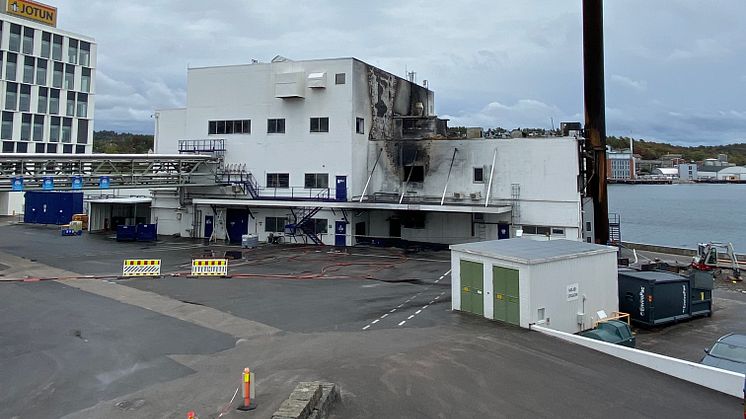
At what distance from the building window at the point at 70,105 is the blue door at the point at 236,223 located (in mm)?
48008

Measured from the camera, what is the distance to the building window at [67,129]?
243 ft

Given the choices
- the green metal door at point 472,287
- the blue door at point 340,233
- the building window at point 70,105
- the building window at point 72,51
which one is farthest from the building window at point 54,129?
the green metal door at point 472,287

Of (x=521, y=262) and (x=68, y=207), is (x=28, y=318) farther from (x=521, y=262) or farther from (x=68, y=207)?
(x=68, y=207)

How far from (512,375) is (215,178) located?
3480 cm

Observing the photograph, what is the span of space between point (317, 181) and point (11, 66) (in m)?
54.9

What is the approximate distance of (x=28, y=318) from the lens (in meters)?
17.5

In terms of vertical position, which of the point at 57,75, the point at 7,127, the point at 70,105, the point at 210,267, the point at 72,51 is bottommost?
the point at 210,267

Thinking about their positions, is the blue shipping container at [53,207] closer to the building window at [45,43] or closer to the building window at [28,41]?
the building window at [28,41]

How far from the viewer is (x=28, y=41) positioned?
6919cm

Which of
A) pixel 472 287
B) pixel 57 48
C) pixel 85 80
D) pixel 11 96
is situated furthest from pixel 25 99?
pixel 472 287

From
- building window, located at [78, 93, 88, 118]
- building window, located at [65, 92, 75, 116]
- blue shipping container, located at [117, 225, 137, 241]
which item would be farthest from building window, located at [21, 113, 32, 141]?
blue shipping container, located at [117, 225, 137, 241]

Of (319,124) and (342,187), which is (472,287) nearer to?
(342,187)

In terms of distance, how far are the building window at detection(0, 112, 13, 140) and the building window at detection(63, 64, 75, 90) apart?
9.59 meters

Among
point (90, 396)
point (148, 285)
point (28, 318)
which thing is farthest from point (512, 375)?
point (148, 285)
